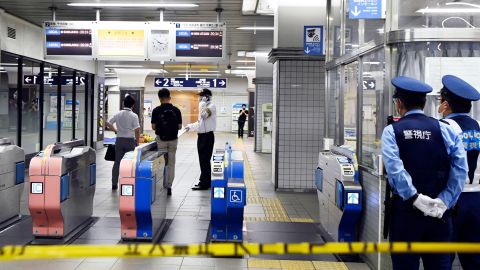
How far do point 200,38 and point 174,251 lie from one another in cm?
666

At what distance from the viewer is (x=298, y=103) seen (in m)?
8.95

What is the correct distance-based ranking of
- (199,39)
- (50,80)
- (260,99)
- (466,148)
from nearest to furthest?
(466,148) < (199,39) < (50,80) < (260,99)

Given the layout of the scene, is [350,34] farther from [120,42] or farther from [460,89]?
[120,42]

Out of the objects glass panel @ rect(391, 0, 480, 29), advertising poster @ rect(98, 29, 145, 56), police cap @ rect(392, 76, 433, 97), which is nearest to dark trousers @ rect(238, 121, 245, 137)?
advertising poster @ rect(98, 29, 145, 56)

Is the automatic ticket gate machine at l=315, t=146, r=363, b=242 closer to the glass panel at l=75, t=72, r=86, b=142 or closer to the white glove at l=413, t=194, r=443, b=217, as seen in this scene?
the white glove at l=413, t=194, r=443, b=217

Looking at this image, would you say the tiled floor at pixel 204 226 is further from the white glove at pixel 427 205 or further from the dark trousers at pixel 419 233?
the white glove at pixel 427 205

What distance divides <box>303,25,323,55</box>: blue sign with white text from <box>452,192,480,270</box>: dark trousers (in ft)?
17.2

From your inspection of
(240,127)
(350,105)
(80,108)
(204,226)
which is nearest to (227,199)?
(204,226)

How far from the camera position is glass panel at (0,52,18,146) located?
398 inches

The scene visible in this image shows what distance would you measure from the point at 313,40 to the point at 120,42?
339 cm

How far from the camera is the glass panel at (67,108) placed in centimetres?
1342

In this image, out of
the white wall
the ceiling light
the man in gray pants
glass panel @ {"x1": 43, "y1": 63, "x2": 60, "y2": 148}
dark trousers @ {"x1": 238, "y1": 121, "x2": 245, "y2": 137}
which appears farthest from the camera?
the white wall

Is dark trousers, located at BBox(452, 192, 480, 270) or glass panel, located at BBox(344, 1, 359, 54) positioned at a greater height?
glass panel, located at BBox(344, 1, 359, 54)

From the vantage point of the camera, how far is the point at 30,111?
11.5 meters
